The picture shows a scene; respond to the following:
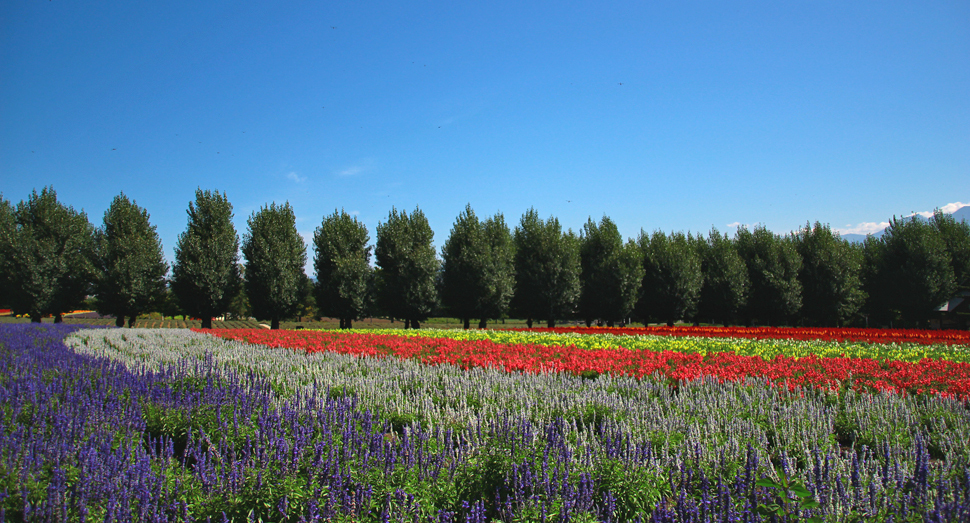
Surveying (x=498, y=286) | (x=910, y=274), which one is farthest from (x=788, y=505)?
(x=910, y=274)

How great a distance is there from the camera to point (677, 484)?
3.93m

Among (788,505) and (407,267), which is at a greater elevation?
(407,267)

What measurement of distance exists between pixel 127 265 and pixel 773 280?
47418 mm

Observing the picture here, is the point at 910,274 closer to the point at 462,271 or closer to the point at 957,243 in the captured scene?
the point at 957,243

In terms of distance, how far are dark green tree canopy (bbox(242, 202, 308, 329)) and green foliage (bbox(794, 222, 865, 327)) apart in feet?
130

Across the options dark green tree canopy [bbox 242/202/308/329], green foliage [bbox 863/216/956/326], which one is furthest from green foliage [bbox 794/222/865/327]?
dark green tree canopy [bbox 242/202/308/329]

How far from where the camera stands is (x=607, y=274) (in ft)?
115

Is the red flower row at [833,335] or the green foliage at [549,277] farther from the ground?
the green foliage at [549,277]

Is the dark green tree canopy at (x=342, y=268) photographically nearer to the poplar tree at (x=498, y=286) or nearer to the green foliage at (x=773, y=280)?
the poplar tree at (x=498, y=286)

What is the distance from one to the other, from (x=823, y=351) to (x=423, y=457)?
44.9 feet

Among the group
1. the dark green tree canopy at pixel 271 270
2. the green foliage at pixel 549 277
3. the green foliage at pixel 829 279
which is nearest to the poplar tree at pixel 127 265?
the dark green tree canopy at pixel 271 270

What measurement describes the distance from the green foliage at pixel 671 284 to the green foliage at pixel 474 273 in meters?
10.7

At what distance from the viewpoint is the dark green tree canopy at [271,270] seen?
Result: 33.8m

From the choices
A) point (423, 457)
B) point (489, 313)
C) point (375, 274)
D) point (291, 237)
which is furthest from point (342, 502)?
point (291, 237)
